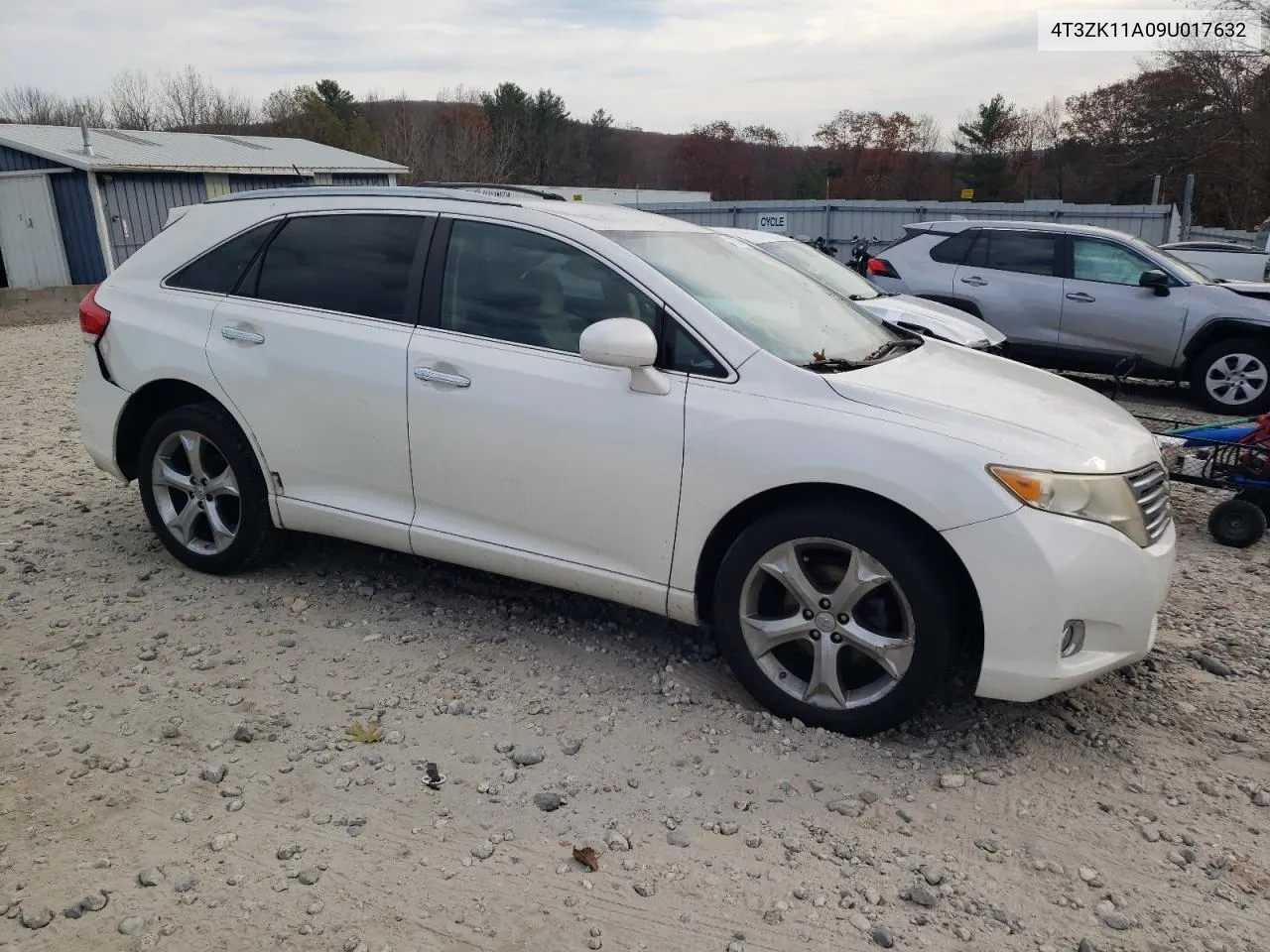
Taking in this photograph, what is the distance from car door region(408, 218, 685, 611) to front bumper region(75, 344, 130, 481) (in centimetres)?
179

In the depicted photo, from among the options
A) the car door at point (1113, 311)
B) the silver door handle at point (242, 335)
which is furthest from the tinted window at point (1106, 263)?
the silver door handle at point (242, 335)

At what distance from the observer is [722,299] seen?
368 centimetres

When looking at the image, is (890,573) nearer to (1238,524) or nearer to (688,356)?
(688,356)

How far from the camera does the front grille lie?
10.5 feet

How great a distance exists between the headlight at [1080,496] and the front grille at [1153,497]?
0.06 m

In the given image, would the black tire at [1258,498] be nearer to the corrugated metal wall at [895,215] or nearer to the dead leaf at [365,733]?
the dead leaf at [365,733]

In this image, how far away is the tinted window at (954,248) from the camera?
33.8 feet

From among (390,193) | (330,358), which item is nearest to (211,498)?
(330,358)

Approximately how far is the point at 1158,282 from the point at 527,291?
7.90m

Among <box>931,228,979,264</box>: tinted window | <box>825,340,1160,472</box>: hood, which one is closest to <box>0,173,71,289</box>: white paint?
<box>931,228,979,264</box>: tinted window

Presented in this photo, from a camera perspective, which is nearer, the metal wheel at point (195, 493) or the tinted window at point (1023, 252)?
the metal wheel at point (195, 493)

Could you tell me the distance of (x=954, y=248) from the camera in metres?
10.4

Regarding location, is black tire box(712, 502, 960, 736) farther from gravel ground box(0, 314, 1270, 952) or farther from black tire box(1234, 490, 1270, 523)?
black tire box(1234, 490, 1270, 523)

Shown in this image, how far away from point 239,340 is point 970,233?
834cm
